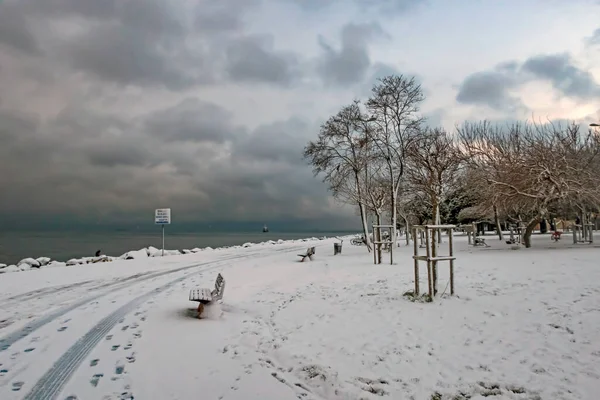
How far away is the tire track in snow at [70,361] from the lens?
4855 mm

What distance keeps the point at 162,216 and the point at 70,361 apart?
23728mm

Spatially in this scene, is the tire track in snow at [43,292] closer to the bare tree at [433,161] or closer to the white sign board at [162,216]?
the white sign board at [162,216]

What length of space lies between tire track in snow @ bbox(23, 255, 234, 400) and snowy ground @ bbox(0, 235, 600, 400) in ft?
0.09

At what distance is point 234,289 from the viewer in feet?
42.7

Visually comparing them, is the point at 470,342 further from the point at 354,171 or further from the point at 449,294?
the point at 354,171

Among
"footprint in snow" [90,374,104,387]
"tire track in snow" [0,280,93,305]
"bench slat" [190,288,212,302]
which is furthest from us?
"tire track in snow" [0,280,93,305]

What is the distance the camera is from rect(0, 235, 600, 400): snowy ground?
5.14 m

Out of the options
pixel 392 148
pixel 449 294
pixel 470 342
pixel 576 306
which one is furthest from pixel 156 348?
pixel 392 148

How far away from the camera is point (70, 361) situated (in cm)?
592

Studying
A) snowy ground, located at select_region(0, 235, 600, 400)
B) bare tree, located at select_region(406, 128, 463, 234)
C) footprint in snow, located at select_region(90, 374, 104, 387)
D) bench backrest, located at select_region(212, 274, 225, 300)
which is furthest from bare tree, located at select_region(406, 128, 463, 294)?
footprint in snow, located at select_region(90, 374, 104, 387)

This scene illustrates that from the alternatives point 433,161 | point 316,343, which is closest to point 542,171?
point 433,161

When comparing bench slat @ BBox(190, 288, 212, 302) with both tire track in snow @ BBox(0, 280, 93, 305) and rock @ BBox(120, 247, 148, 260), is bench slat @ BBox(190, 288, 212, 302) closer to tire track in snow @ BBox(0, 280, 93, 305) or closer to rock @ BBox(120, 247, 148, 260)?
tire track in snow @ BBox(0, 280, 93, 305)

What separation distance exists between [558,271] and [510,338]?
701 cm

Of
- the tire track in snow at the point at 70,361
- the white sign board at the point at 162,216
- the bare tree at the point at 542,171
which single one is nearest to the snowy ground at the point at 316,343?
the tire track in snow at the point at 70,361
